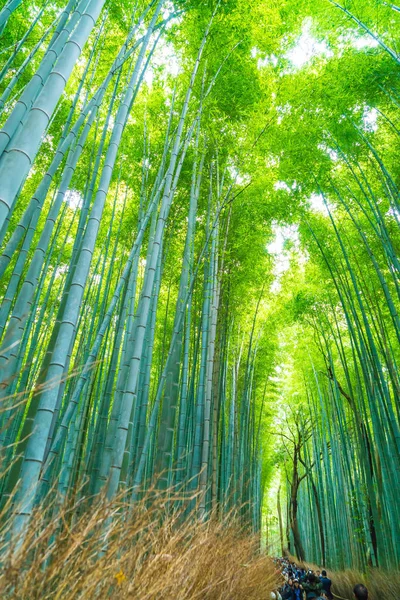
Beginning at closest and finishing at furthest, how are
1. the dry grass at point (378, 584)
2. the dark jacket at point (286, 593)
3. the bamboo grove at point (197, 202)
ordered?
the bamboo grove at point (197, 202) < the dry grass at point (378, 584) < the dark jacket at point (286, 593)

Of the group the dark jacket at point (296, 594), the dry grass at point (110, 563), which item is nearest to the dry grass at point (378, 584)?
the dark jacket at point (296, 594)

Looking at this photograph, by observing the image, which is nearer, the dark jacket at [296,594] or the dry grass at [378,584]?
the dry grass at [378,584]

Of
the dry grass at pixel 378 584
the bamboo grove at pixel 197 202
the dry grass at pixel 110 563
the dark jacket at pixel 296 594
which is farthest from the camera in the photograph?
the dark jacket at pixel 296 594

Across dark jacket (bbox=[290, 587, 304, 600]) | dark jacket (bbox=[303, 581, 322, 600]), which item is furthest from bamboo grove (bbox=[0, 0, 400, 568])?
dark jacket (bbox=[290, 587, 304, 600])

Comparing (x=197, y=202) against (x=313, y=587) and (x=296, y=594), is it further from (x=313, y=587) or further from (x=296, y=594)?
(x=296, y=594)

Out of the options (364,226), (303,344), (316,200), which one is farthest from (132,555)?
(303,344)

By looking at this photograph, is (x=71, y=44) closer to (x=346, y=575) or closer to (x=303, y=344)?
(x=346, y=575)

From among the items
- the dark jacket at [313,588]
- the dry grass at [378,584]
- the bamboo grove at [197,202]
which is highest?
the bamboo grove at [197,202]

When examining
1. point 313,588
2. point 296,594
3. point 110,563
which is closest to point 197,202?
point 110,563

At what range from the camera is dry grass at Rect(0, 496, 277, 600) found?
35.9 inches

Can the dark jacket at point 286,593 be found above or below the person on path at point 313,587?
below

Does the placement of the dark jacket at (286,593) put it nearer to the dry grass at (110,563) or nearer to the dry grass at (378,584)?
the dry grass at (378,584)

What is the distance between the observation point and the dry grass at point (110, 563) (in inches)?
35.9

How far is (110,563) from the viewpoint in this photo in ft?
4.08
